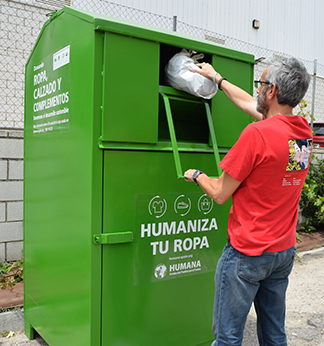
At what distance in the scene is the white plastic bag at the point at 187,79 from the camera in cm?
211

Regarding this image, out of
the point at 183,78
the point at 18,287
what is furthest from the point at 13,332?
the point at 183,78

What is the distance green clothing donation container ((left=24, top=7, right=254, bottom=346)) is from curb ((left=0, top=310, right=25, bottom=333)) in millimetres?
607

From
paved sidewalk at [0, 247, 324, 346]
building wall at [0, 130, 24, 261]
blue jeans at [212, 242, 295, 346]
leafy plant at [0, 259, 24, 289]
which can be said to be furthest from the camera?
building wall at [0, 130, 24, 261]

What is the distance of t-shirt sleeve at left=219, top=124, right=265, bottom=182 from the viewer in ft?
5.28

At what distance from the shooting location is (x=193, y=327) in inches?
92.1

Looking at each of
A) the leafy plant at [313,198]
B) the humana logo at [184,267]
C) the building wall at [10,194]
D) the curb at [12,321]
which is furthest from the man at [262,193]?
the leafy plant at [313,198]

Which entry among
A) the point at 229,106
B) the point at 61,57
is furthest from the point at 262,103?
the point at 61,57

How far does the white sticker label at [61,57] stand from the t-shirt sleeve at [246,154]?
1089 millimetres

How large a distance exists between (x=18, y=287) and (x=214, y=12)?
6749mm

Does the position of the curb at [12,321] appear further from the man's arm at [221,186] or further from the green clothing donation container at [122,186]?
the man's arm at [221,186]

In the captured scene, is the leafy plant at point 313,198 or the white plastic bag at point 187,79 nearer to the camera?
the white plastic bag at point 187,79

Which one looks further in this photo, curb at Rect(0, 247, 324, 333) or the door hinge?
curb at Rect(0, 247, 324, 333)

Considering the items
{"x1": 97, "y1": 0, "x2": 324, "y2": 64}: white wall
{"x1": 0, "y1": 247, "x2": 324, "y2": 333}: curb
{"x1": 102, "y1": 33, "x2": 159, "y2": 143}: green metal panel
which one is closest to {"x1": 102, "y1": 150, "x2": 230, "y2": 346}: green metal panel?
{"x1": 102, "y1": 33, "x2": 159, "y2": 143}: green metal panel

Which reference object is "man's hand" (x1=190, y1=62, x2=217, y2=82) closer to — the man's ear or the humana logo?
the man's ear
